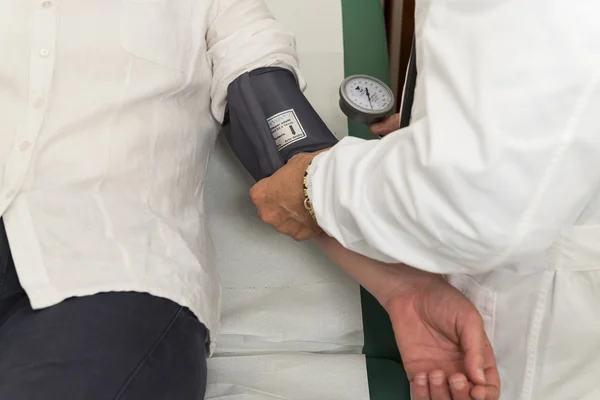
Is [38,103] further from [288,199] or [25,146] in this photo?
[288,199]

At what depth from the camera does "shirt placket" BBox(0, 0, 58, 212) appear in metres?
0.89

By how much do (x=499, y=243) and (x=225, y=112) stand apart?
66 cm

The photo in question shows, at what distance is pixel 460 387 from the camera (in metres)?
0.78

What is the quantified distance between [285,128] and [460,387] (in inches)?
20.3

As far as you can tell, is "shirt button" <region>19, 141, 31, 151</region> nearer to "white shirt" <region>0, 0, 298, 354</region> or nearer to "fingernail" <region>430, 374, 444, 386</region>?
"white shirt" <region>0, 0, 298, 354</region>

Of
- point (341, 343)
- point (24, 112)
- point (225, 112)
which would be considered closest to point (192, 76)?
point (225, 112)

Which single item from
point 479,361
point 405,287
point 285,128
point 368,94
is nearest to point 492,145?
point 479,361

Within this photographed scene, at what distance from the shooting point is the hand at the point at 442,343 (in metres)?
0.79

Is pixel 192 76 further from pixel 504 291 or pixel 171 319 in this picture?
pixel 504 291

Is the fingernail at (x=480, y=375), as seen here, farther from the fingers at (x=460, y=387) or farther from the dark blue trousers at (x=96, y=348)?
the dark blue trousers at (x=96, y=348)

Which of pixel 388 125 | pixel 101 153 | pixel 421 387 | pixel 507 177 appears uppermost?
pixel 507 177

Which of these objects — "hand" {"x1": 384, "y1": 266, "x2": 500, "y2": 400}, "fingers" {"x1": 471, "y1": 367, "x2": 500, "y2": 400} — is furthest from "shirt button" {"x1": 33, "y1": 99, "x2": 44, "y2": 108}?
"fingers" {"x1": 471, "y1": 367, "x2": 500, "y2": 400}

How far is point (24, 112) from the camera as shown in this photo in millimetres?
923

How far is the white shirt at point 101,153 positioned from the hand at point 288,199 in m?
0.13
